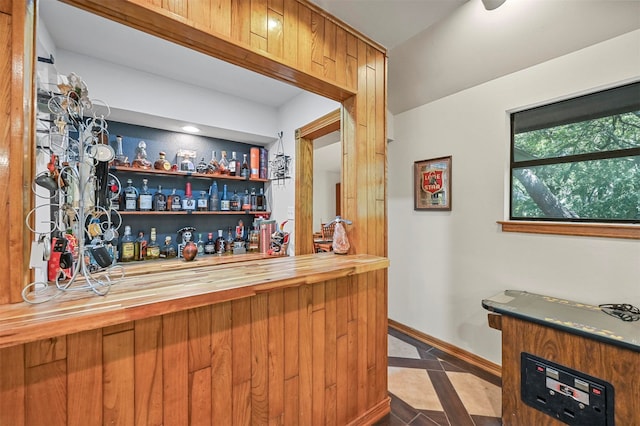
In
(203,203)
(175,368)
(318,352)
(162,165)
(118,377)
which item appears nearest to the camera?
(118,377)

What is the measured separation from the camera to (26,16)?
859 mm

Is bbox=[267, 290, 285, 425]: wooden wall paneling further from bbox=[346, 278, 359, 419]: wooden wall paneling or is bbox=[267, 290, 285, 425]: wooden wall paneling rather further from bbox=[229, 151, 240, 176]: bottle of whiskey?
bbox=[229, 151, 240, 176]: bottle of whiskey

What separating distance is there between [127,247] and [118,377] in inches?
77.4

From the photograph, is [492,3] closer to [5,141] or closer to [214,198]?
[5,141]

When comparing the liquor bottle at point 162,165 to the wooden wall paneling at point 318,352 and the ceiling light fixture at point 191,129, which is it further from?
the wooden wall paneling at point 318,352

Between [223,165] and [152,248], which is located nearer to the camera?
[152,248]

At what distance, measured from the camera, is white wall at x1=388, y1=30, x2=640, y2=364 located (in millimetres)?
1723

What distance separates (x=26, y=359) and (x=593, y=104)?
3199 mm

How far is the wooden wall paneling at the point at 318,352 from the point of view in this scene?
55.4 inches

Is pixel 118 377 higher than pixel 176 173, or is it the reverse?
pixel 176 173

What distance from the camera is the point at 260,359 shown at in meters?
1.22

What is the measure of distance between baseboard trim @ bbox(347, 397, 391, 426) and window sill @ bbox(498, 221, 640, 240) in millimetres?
1625

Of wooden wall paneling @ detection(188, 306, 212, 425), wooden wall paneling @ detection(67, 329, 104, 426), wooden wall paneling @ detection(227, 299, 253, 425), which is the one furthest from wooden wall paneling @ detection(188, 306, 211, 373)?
wooden wall paneling @ detection(67, 329, 104, 426)

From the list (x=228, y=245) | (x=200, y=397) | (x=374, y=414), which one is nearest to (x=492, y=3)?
(x=200, y=397)
